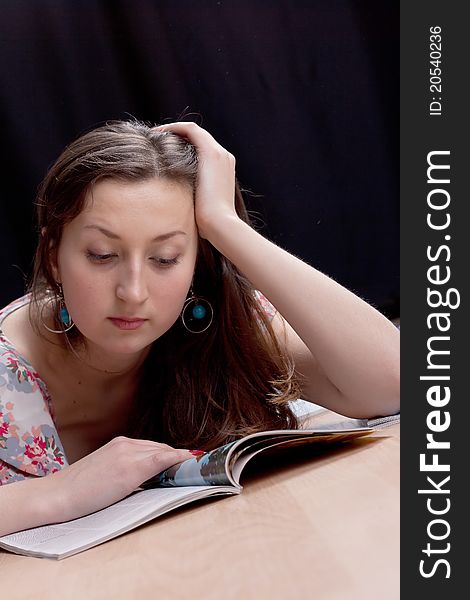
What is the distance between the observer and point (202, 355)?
1.70m

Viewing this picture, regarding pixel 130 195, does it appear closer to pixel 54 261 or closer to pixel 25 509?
pixel 54 261

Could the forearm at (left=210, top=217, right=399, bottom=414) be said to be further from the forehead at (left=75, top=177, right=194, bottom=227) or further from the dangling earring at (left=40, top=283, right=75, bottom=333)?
the dangling earring at (left=40, top=283, right=75, bottom=333)

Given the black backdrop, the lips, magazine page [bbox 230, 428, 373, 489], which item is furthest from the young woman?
the black backdrop

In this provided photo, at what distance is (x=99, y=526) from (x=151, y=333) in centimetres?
A: 41

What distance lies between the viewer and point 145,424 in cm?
172

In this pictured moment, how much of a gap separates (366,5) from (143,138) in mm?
1812

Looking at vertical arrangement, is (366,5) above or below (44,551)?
above

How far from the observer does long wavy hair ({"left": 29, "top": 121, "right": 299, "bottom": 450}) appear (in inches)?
61.3

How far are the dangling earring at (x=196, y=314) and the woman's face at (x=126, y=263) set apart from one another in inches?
8.2

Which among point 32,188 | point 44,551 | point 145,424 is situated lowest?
point 44,551

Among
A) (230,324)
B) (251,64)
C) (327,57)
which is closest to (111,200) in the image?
(230,324)

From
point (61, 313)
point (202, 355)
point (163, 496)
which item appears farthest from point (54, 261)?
point (163, 496)

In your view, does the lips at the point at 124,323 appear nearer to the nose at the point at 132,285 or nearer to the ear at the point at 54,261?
the nose at the point at 132,285

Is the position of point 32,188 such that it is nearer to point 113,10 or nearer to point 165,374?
point 113,10
